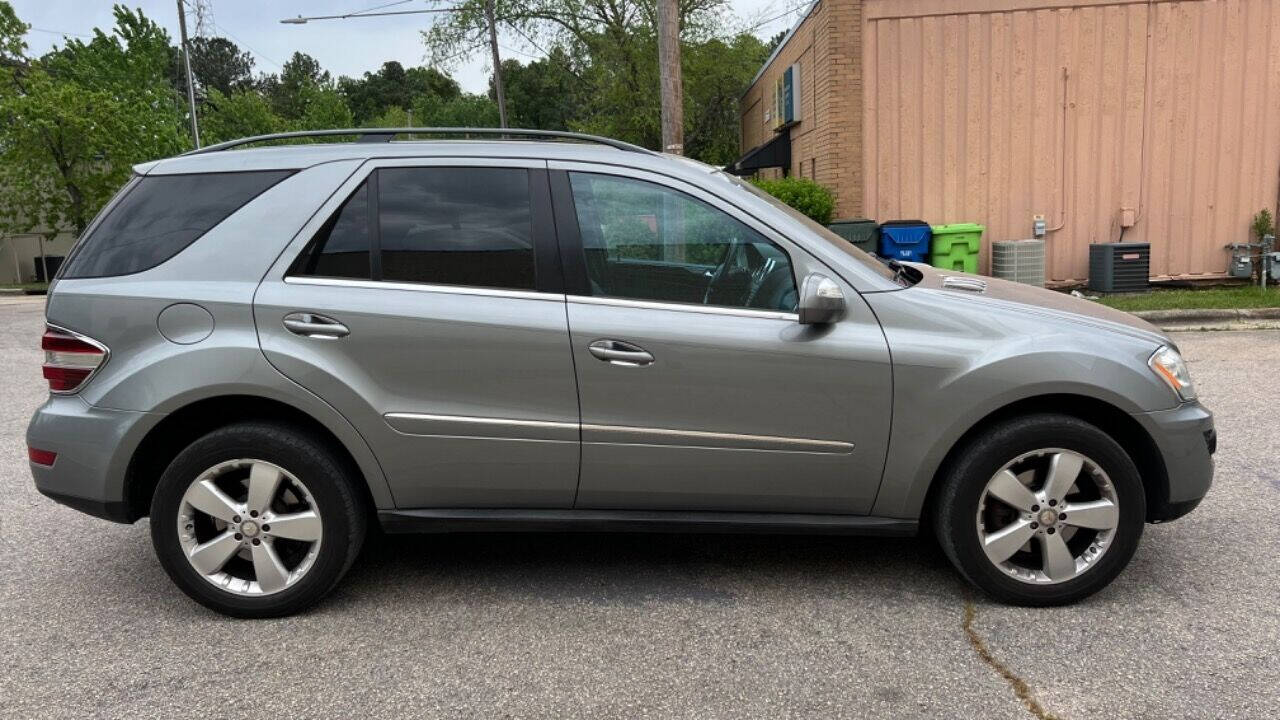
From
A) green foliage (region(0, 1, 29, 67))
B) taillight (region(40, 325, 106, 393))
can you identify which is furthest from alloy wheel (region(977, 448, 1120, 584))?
green foliage (region(0, 1, 29, 67))

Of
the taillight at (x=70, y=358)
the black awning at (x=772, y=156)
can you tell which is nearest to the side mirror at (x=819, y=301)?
the taillight at (x=70, y=358)

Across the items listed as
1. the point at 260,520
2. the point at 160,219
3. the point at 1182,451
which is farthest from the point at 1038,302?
the point at 160,219

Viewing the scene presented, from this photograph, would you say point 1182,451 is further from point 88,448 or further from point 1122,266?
point 1122,266

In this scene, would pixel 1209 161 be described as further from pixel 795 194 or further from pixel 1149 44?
pixel 795 194

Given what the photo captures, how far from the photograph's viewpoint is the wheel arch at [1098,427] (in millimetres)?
3480

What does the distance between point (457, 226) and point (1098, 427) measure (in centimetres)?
249

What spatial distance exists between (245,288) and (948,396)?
2.53 meters

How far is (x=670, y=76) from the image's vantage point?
11.5m

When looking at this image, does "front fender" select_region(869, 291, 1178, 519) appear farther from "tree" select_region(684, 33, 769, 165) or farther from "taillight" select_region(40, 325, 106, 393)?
"tree" select_region(684, 33, 769, 165)

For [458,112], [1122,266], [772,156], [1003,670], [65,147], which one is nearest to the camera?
[1003,670]

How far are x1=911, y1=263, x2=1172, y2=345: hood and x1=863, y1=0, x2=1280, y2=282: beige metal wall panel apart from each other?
980cm

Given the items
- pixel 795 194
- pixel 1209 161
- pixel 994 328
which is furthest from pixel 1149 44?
pixel 994 328

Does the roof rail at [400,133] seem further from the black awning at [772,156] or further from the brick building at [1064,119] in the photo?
the black awning at [772,156]

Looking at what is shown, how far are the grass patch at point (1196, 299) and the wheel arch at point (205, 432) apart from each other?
9962mm
